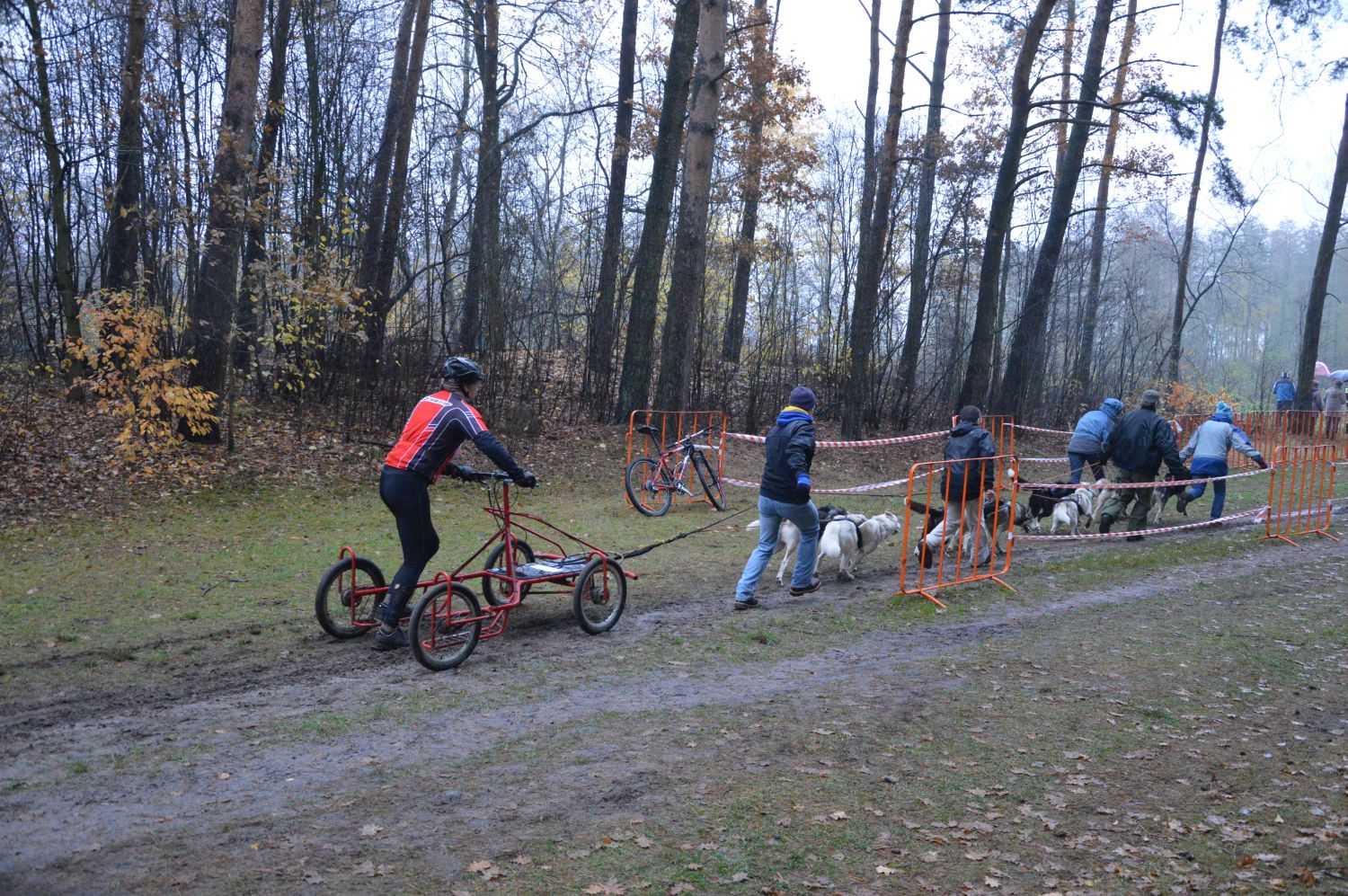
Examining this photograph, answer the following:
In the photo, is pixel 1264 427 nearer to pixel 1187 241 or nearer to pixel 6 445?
pixel 1187 241

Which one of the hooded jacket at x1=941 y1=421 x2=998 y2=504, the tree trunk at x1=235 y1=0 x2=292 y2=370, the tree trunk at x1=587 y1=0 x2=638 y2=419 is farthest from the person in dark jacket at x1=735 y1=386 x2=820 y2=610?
the tree trunk at x1=587 y1=0 x2=638 y2=419

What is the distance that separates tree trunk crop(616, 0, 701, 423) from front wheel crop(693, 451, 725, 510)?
402cm

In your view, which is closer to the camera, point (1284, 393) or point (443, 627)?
point (443, 627)

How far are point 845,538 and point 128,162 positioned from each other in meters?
13.4

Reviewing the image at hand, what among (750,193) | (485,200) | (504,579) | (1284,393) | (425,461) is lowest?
(504,579)

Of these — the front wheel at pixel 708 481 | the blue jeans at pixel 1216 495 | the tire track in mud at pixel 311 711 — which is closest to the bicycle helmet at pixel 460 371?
the tire track in mud at pixel 311 711

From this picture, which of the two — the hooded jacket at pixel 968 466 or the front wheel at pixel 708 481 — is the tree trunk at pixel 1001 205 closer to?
the front wheel at pixel 708 481

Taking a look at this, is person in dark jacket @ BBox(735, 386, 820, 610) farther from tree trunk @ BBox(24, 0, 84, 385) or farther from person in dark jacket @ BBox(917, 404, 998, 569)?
tree trunk @ BBox(24, 0, 84, 385)

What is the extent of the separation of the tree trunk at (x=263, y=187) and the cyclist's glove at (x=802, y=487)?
8.87 metres

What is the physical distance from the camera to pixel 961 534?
32.3 ft

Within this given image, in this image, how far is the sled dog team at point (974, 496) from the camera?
8.70 m

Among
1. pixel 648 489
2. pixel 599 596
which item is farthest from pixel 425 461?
pixel 648 489

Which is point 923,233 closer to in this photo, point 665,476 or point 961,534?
point 665,476

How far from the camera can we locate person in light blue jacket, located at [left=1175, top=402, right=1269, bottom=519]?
13766mm
